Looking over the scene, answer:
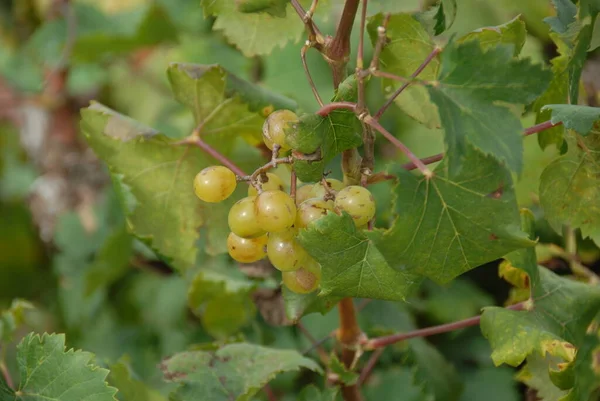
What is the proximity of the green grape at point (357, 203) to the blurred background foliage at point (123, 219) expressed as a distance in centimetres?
25

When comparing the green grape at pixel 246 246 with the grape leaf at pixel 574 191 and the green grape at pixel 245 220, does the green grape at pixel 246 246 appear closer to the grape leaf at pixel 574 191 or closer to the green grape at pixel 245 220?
the green grape at pixel 245 220

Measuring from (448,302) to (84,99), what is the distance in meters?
1.75

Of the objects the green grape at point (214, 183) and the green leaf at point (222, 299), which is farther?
the green leaf at point (222, 299)

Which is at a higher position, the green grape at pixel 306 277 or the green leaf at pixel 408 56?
the green leaf at pixel 408 56

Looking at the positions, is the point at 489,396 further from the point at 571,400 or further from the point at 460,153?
the point at 460,153

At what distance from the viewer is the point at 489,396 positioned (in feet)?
4.99

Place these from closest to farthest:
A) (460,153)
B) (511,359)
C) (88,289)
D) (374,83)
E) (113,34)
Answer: (460,153), (511,359), (88,289), (374,83), (113,34)

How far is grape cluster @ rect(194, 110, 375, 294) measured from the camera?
78cm

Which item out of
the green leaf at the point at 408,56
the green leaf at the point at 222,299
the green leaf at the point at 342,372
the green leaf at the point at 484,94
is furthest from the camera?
the green leaf at the point at 222,299

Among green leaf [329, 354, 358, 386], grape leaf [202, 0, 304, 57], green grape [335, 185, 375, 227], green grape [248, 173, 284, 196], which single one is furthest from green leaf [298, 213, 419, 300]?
grape leaf [202, 0, 304, 57]

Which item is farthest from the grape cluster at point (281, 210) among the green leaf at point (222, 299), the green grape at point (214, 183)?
the green leaf at point (222, 299)

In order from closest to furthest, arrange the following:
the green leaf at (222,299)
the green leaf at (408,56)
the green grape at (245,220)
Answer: the green grape at (245,220), the green leaf at (408,56), the green leaf at (222,299)

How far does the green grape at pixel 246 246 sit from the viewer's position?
2.84 ft

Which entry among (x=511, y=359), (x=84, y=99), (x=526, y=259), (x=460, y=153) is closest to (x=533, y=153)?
(x=526, y=259)
